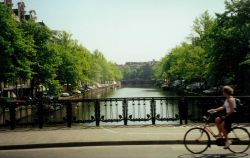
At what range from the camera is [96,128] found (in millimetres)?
14195

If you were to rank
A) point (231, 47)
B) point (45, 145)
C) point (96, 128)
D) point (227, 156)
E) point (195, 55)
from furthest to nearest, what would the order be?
point (195, 55)
point (231, 47)
point (96, 128)
point (45, 145)
point (227, 156)

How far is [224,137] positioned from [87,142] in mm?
4020

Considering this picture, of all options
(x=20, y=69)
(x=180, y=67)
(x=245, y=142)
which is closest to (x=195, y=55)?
(x=180, y=67)

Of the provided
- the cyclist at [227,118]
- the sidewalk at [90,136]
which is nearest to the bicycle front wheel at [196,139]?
the cyclist at [227,118]

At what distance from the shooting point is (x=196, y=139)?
9.93 metres

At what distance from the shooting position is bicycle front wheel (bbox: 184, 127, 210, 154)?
976cm

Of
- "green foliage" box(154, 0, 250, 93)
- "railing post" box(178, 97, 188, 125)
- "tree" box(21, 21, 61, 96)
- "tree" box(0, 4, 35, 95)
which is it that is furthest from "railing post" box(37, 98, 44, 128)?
"tree" box(21, 21, 61, 96)

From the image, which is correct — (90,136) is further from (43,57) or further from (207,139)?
(43,57)

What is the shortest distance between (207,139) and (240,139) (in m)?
0.87

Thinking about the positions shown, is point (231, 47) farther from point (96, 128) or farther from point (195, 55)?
point (96, 128)

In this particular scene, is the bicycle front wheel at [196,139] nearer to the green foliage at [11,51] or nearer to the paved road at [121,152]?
the paved road at [121,152]

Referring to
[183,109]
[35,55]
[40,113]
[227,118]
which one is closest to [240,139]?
[227,118]

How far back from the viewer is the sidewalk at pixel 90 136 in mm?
11148

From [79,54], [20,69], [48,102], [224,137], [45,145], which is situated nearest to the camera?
[224,137]
